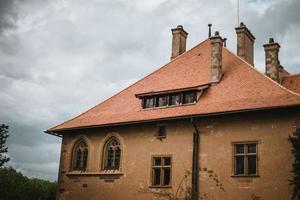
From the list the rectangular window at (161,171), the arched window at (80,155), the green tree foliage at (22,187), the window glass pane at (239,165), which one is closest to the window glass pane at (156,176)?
the rectangular window at (161,171)

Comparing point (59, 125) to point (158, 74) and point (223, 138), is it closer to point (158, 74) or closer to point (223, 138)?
point (158, 74)

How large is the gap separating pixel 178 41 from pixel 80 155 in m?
8.68

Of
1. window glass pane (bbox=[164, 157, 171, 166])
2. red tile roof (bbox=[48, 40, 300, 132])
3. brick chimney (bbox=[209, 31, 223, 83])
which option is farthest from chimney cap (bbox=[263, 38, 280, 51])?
window glass pane (bbox=[164, 157, 171, 166])

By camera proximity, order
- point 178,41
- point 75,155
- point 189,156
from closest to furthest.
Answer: point 189,156 → point 75,155 → point 178,41

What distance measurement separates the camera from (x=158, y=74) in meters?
24.4

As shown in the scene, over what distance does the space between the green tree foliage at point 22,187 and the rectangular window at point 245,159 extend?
12802 mm

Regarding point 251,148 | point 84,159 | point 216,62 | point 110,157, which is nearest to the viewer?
point 251,148

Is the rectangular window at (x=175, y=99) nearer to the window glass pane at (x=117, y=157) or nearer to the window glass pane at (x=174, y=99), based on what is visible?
the window glass pane at (x=174, y=99)

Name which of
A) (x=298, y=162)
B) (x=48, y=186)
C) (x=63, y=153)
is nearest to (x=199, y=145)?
(x=298, y=162)

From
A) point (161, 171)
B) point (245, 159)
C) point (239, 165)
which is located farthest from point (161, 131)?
point (245, 159)

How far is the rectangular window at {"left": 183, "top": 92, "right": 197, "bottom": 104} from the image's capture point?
21.0 metres

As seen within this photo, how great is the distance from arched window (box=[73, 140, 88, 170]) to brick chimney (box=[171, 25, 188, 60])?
7.26 m

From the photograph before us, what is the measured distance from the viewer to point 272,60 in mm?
21891

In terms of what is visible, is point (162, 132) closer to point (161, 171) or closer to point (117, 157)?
point (161, 171)
